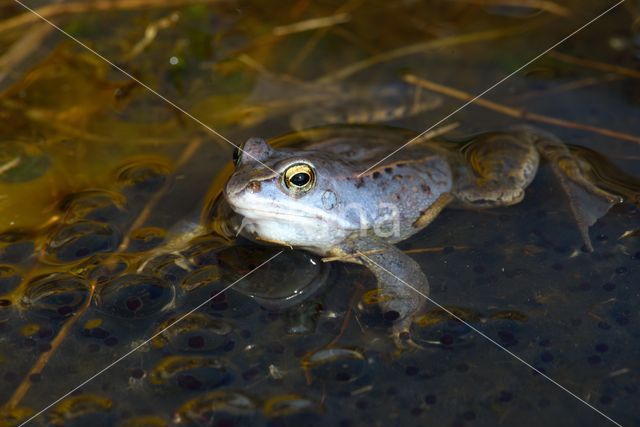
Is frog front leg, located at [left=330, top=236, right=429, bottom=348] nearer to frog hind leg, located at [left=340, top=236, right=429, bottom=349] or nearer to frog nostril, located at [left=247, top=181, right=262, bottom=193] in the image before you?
frog hind leg, located at [left=340, top=236, right=429, bottom=349]


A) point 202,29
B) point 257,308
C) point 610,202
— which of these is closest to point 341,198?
point 257,308

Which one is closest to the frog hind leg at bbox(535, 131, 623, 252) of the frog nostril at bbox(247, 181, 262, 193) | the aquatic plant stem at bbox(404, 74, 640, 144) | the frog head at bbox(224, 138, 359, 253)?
the aquatic plant stem at bbox(404, 74, 640, 144)

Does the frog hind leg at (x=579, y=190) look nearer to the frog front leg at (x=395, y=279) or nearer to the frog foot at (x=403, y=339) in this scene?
the frog front leg at (x=395, y=279)

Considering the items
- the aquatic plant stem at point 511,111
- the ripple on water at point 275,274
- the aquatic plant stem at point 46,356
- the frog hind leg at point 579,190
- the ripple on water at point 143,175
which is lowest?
the aquatic plant stem at point 46,356

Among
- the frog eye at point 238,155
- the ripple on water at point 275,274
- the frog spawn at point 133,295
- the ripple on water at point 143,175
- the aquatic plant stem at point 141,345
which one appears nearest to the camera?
the aquatic plant stem at point 141,345

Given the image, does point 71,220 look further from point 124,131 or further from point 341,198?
point 341,198

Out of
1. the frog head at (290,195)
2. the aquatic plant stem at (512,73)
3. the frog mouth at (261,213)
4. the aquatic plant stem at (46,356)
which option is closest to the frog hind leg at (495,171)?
the aquatic plant stem at (512,73)

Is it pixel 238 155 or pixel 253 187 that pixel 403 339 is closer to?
pixel 253 187

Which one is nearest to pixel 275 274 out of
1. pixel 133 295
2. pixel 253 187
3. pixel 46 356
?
pixel 253 187
